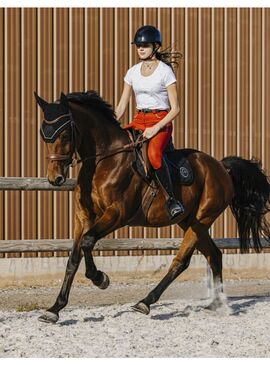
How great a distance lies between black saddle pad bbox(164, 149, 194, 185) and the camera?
9.86 m

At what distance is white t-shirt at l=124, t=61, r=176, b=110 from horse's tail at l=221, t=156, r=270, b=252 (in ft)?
5.31

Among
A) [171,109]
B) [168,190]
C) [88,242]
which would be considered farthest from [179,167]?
[88,242]

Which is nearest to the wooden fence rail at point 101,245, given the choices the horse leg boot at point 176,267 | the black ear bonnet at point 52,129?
the horse leg boot at point 176,267

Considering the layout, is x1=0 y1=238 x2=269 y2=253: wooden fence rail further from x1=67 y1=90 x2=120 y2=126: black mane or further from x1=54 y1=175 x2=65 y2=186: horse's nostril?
x1=54 y1=175 x2=65 y2=186: horse's nostril

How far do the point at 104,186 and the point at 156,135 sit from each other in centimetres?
72

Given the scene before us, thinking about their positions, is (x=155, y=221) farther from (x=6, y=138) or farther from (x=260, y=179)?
(x=6, y=138)

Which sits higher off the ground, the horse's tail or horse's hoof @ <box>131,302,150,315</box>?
the horse's tail

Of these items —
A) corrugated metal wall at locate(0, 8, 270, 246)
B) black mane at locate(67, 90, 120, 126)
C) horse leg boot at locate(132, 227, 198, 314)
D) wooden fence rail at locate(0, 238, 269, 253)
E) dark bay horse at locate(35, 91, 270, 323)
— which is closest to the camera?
dark bay horse at locate(35, 91, 270, 323)

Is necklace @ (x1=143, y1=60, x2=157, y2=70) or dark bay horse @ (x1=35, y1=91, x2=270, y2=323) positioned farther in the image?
necklace @ (x1=143, y1=60, x2=157, y2=70)

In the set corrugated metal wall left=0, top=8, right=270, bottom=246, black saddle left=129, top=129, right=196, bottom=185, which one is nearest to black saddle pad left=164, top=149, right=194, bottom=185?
black saddle left=129, top=129, right=196, bottom=185

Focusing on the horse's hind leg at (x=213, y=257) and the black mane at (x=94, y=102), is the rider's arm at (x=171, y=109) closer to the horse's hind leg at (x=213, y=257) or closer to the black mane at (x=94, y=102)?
the black mane at (x=94, y=102)

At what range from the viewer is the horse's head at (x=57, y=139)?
28.9 ft

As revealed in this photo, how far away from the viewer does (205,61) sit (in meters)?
14.1

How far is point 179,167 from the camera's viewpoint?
989 cm
